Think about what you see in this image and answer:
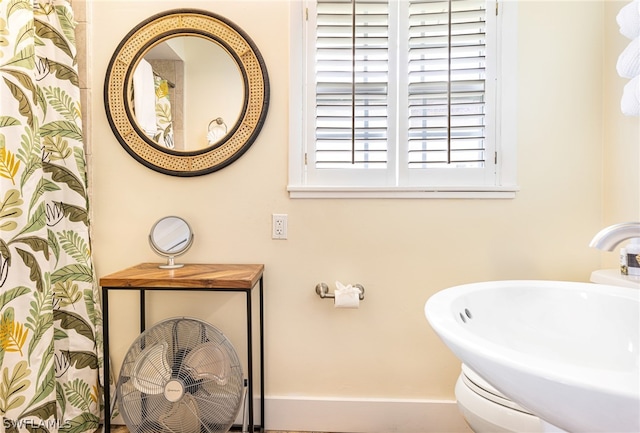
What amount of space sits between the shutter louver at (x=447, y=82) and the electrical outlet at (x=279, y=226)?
2.14ft

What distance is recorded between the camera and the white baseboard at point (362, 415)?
4.96ft

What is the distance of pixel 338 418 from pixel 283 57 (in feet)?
5.45

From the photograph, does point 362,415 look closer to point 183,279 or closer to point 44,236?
point 183,279

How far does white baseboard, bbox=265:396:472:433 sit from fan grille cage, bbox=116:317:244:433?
267mm

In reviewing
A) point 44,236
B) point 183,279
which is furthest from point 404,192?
point 44,236

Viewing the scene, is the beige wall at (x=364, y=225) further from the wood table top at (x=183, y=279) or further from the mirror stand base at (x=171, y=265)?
the wood table top at (x=183, y=279)

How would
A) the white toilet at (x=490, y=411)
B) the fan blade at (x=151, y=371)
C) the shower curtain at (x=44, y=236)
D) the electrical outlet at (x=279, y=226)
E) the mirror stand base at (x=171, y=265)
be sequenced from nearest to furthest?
the white toilet at (x=490, y=411)
the shower curtain at (x=44, y=236)
the fan blade at (x=151, y=371)
the mirror stand base at (x=171, y=265)
the electrical outlet at (x=279, y=226)

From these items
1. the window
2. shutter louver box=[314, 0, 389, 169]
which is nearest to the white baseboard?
the window

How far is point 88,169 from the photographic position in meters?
1.56

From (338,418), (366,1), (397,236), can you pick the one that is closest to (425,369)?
(338,418)

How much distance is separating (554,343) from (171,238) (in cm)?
148

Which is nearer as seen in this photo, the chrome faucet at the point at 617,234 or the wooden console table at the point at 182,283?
the chrome faucet at the point at 617,234

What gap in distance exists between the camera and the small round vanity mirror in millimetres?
1456

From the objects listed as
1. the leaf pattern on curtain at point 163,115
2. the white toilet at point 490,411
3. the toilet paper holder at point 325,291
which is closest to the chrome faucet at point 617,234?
the white toilet at point 490,411
